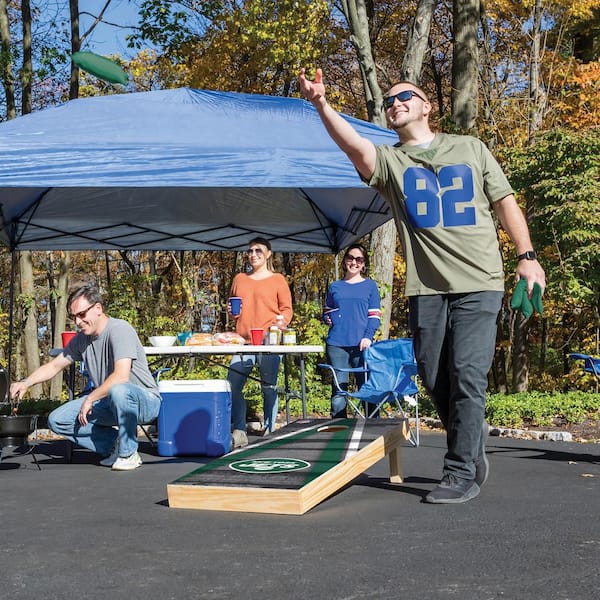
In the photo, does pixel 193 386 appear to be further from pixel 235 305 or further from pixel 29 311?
pixel 29 311

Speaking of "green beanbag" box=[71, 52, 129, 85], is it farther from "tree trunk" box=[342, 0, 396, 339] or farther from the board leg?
"tree trunk" box=[342, 0, 396, 339]

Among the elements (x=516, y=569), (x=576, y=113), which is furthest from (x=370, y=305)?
(x=576, y=113)

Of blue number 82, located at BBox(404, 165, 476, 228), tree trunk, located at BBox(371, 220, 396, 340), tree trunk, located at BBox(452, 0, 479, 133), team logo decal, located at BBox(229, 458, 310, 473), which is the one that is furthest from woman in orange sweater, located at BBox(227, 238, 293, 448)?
tree trunk, located at BBox(452, 0, 479, 133)

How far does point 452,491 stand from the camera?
13.3 ft

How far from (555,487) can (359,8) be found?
379 inches

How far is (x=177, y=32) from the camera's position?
600 inches

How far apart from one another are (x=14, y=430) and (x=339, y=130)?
2932mm

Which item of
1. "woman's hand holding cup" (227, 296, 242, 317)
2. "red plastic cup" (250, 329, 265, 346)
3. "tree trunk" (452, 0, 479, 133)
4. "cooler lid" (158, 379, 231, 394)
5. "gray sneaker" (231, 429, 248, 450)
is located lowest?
"gray sneaker" (231, 429, 248, 450)

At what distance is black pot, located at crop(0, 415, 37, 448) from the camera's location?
208 inches

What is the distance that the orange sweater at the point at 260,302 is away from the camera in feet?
23.4

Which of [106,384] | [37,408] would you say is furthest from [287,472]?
[37,408]

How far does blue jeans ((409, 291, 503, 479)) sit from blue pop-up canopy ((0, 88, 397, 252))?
2.51 metres

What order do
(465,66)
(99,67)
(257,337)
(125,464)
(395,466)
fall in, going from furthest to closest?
(465,66) → (99,67) → (257,337) → (125,464) → (395,466)

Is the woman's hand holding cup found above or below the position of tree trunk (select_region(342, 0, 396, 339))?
below
